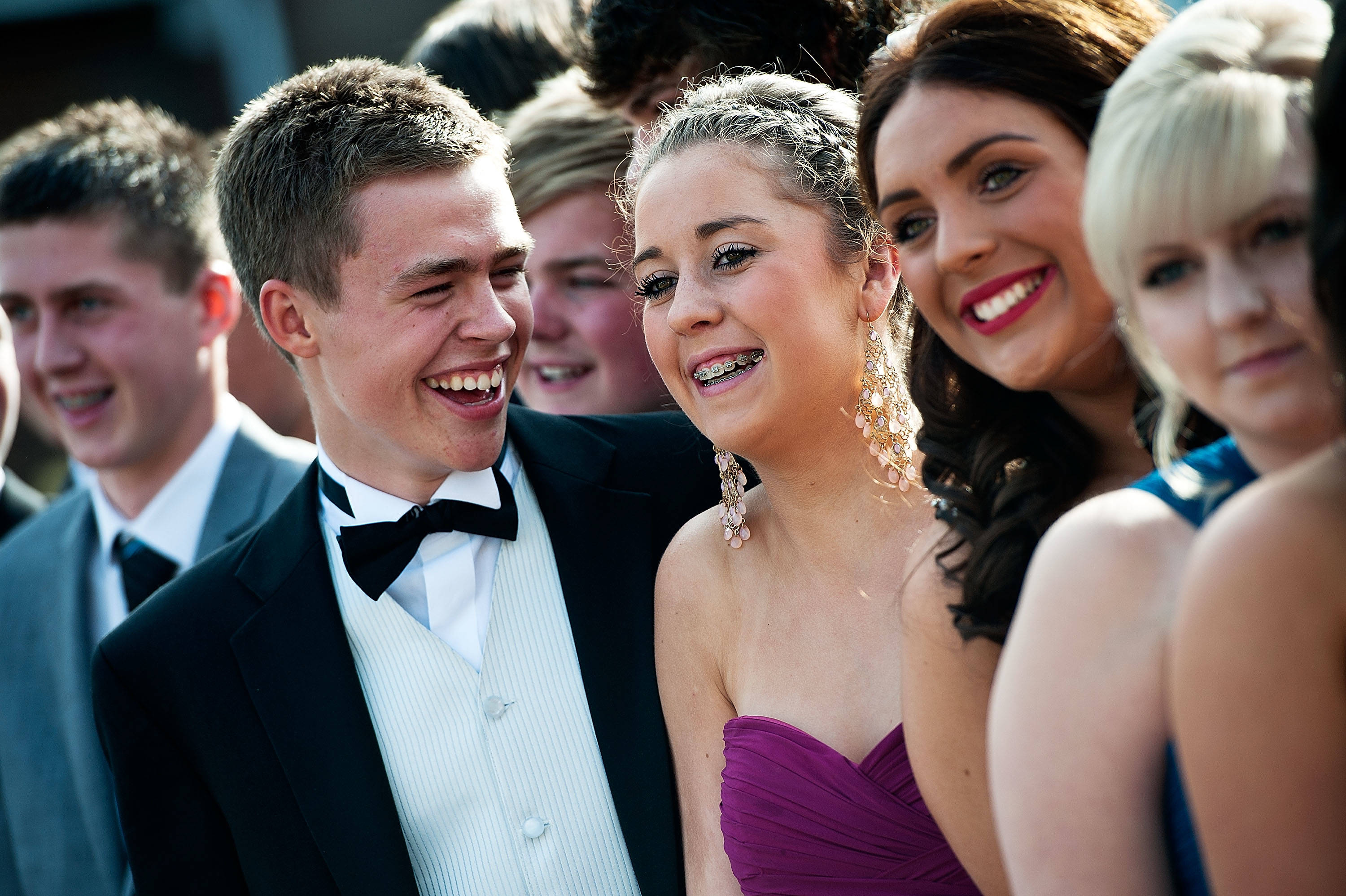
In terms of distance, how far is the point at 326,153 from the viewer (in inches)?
106

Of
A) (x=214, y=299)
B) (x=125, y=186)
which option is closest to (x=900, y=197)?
(x=214, y=299)

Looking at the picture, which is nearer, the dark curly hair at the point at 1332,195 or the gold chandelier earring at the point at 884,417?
the dark curly hair at the point at 1332,195

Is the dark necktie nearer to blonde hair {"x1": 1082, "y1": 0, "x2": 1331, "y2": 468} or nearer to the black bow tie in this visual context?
the black bow tie

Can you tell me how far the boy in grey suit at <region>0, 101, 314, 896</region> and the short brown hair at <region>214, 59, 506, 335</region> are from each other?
97 centimetres

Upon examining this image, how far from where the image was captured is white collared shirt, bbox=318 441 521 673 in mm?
2598

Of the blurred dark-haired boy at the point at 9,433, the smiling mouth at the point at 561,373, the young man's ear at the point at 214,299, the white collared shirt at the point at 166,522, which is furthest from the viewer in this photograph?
the blurred dark-haired boy at the point at 9,433

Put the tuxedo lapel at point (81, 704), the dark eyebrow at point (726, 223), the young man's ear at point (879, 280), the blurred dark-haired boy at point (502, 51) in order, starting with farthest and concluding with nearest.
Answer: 1. the blurred dark-haired boy at point (502, 51)
2. the tuxedo lapel at point (81, 704)
3. the young man's ear at point (879, 280)
4. the dark eyebrow at point (726, 223)

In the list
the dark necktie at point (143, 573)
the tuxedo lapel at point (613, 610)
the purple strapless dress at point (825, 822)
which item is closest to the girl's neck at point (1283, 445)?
the purple strapless dress at point (825, 822)

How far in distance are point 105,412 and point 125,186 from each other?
2.33ft

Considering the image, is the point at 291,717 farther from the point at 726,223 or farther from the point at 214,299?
the point at 214,299

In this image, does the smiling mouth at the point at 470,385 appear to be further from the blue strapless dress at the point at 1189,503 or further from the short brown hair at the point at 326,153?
the blue strapless dress at the point at 1189,503

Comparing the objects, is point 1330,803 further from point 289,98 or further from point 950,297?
point 289,98

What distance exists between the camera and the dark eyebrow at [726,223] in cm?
231

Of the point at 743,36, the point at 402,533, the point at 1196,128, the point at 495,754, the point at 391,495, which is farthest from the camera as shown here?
the point at 743,36
